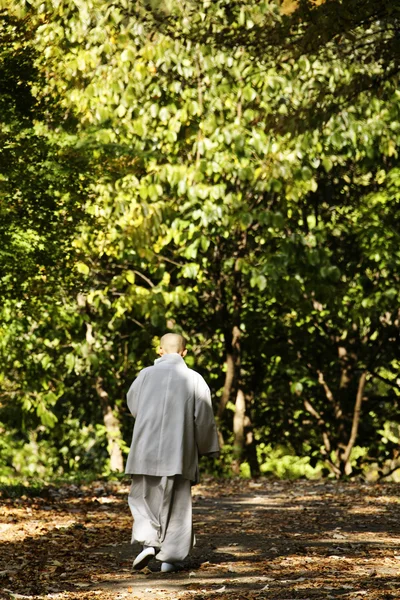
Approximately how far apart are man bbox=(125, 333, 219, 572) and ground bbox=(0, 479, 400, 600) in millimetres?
353

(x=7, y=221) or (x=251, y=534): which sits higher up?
(x=7, y=221)

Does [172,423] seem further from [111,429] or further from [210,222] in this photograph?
[111,429]

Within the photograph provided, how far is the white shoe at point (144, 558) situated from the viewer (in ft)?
21.4

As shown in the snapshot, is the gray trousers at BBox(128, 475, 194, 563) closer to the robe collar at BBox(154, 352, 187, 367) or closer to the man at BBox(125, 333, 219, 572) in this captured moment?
the man at BBox(125, 333, 219, 572)

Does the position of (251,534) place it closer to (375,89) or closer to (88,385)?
(375,89)

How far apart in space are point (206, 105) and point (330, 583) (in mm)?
9789

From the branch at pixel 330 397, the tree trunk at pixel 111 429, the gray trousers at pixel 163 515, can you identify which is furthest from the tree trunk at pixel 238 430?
the gray trousers at pixel 163 515

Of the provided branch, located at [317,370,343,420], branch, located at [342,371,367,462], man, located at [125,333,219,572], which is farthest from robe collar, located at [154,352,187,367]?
branch, located at [317,370,343,420]

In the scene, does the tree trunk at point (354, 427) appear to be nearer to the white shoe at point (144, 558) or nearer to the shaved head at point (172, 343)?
the shaved head at point (172, 343)

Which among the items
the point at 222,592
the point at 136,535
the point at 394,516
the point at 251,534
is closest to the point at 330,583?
the point at 222,592

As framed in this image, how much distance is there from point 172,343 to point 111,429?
1063 centimetres

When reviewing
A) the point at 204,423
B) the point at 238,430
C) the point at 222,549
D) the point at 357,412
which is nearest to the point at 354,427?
the point at 357,412

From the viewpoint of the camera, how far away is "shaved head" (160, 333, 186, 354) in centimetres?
712

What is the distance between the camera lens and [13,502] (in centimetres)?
1049
